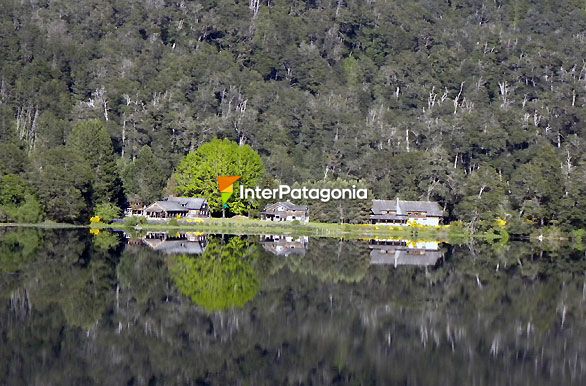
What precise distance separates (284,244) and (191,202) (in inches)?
1053

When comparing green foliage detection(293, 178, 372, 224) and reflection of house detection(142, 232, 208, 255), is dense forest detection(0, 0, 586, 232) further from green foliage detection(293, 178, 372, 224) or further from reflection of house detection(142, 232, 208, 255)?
reflection of house detection(142, 232, 208, 255)

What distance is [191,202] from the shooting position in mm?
93062

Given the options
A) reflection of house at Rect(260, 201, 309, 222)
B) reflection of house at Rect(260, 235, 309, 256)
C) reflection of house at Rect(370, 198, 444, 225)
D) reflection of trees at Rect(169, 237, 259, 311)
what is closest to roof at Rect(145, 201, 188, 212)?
reflection of house at Rect(260, 201, 309, 222)

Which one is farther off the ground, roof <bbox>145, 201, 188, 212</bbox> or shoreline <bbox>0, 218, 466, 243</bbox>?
roof <bbox>145, 201, 188, 212</bbox>

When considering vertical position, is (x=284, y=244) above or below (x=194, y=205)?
below

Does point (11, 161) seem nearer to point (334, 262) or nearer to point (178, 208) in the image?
point (178, 208)

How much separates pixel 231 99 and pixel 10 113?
32512mm

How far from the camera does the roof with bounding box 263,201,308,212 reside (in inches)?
3681

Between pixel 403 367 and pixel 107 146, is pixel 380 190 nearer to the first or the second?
pixel 107 146

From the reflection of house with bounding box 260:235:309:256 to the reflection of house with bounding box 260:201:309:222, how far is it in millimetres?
14670

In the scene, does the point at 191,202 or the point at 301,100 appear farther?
the point at 301,100

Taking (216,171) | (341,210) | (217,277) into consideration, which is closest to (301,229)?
(341,210)

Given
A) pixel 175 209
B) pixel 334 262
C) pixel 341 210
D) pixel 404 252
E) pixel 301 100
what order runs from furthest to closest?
pixel 301 100 → pixel 175 209 → pixel 341 210 → pixel 404 252 → pixel 334 262

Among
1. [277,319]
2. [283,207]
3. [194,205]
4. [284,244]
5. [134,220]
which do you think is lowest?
[277,319]
